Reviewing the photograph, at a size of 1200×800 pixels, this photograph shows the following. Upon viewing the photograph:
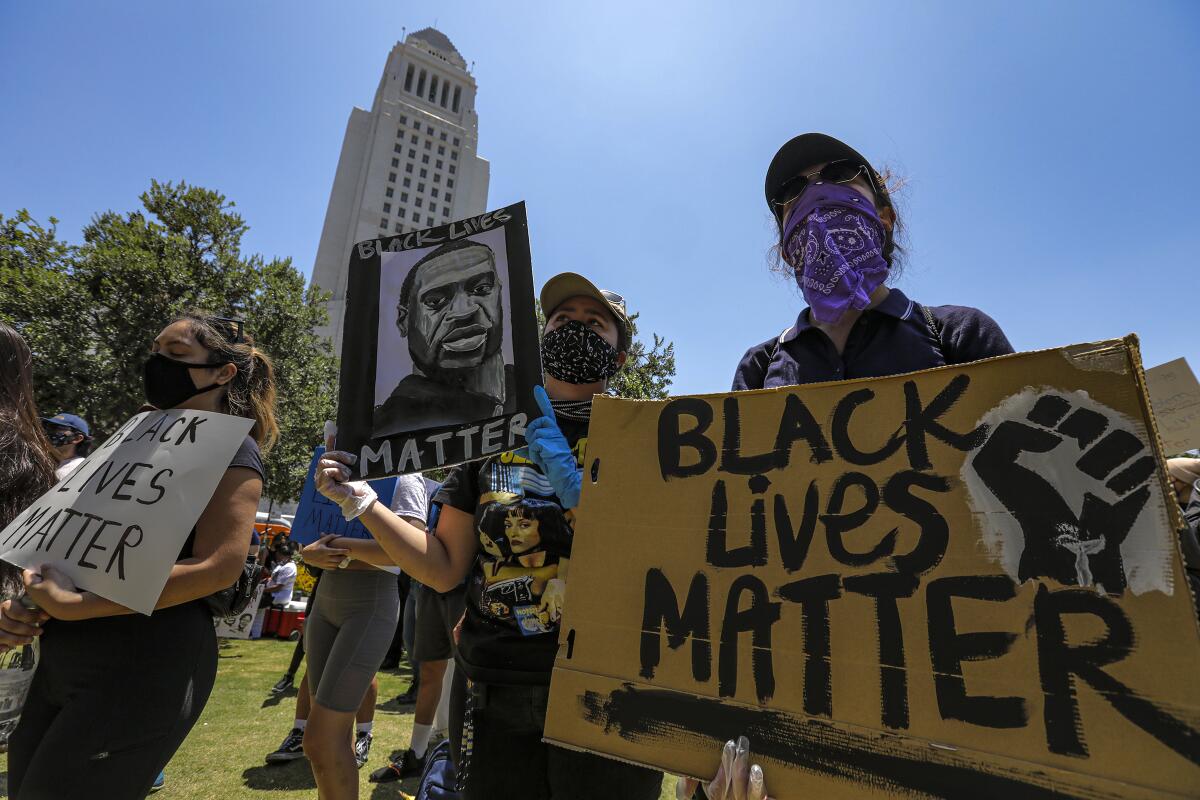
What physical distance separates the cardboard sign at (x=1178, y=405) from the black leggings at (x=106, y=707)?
366cm

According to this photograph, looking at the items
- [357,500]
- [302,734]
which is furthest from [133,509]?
[302,734]

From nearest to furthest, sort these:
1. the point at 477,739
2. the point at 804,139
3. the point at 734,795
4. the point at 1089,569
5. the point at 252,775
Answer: the point at 1089,569 < the point at 734,795 < the point at 477,739 < the point at 804,139 < the point at 252,775

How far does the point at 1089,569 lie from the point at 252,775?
4897 millimetres

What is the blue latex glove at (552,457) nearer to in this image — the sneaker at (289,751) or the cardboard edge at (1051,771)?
the cardboard edge at (1051,771)

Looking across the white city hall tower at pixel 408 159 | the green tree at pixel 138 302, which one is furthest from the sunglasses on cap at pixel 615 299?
the white city hall tower at pixel 408 159

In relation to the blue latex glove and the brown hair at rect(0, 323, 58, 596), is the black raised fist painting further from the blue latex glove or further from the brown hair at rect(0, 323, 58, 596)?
the brown hair at rect(0, 323, 58, 596)

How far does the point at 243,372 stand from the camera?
7.86 ft

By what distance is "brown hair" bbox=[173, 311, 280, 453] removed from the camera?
231 cm

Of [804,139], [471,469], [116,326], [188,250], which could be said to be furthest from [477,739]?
[188,250]

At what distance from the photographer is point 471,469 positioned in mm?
2162

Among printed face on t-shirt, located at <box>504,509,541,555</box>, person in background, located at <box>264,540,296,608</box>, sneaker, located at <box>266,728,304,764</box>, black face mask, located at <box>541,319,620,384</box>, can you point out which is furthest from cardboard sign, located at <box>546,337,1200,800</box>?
person in background, located at <box>264,540,296,608</box>

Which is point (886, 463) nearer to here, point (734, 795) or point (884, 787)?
point (884, 787)

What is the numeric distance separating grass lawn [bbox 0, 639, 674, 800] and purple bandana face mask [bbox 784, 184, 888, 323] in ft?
12.7

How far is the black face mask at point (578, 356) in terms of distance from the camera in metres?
2.21
